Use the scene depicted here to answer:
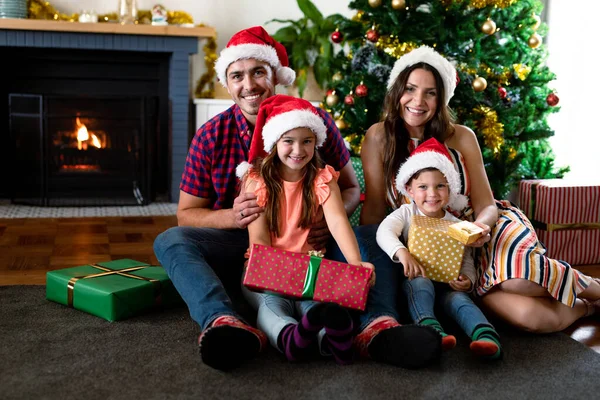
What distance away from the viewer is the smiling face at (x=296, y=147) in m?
1.88

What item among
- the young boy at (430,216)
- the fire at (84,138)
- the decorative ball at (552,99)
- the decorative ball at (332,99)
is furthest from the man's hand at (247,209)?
the fire at (84,138)

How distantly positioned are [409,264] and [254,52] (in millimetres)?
819

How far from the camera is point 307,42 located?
410cm

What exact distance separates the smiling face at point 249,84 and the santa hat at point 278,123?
12 centimetres

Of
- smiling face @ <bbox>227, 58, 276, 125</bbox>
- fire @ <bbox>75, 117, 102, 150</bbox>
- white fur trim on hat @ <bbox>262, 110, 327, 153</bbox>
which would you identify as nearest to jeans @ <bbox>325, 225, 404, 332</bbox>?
white fur trim on hat @ <bbox>262, 110, 327, 153</bbox>

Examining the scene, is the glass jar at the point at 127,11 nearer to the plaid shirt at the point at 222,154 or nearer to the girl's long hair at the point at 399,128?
the plaid shirt at the point at 222,154

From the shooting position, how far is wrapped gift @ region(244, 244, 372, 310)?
172 cm

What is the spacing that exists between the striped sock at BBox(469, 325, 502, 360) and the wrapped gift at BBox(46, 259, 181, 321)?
915 millimetres

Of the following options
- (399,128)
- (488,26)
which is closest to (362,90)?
(488,26)

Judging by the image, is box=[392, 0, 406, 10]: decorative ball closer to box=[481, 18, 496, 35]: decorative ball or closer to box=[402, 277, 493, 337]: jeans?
box=[481, 18, 496, 35]: decorative ball

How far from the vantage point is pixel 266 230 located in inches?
75.3

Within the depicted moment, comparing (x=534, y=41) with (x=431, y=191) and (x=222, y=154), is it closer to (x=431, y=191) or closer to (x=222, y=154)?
(x=431, y=191)

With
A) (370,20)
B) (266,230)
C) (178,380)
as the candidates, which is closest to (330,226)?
(266,230)

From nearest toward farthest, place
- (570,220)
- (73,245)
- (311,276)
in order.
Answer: (311,276), (570,220), (73,245)
